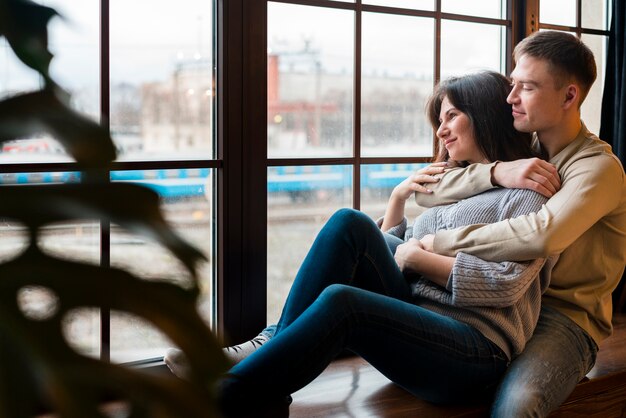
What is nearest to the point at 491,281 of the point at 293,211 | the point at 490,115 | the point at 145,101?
the point at 490,115

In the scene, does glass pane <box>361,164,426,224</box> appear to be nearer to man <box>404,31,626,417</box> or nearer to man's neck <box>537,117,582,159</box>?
man <box>404,31,626,417</box>

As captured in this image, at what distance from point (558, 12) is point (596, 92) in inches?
15.4

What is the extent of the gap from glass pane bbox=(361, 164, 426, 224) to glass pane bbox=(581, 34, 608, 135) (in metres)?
0.93

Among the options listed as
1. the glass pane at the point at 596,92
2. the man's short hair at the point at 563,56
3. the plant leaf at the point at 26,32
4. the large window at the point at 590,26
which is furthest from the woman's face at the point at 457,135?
the plant leaf at the point at 26,32

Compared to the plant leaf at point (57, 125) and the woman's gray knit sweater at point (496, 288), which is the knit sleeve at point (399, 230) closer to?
the woman's gray knit sweater at point (496, 288)

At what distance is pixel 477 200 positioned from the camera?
6.83ft

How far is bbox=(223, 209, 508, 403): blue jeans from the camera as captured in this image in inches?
66.4

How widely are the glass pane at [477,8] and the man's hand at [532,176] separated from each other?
3.05ft

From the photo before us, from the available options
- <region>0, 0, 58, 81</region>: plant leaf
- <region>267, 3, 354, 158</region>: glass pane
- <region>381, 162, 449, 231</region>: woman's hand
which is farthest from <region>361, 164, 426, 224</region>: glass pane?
<region>0, 0, 58, 81</region>: plant leaf

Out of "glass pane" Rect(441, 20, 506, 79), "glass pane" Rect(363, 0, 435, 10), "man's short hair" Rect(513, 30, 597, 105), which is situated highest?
"glass pane" Rect(363, 0, 435, 10)

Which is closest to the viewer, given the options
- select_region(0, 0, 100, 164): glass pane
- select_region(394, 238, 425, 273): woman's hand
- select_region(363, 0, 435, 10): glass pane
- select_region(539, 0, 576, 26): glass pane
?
select_region(0, 0, 100, 164): glass pane

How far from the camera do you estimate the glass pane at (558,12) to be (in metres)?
2.97

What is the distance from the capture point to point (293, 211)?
8.00ft

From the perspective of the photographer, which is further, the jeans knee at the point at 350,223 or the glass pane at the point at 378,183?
the glass pane at the point at 378,183
